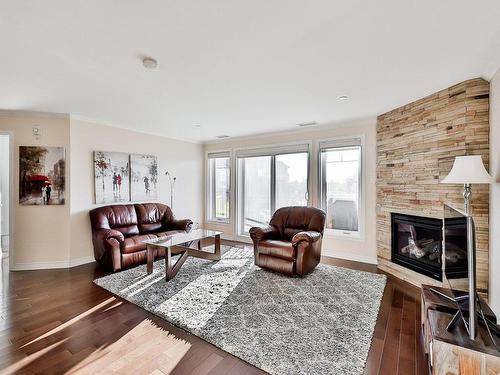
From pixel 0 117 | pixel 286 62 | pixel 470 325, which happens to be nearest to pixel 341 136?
pixel 286 62

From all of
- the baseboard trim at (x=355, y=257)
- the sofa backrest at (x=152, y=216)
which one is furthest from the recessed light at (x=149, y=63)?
the baseboard trim at (x=355, y=257)

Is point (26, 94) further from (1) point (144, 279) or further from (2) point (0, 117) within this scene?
(1) point (144, 279)

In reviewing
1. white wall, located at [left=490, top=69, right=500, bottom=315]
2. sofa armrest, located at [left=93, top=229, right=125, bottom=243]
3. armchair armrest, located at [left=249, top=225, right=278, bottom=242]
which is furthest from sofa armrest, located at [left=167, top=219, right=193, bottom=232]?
white wall, located at [left=490, top=69, right=500, bottom=315]

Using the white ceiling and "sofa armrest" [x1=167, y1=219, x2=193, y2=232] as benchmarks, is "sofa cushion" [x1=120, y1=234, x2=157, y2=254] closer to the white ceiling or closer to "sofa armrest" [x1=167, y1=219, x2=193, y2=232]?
"sofa armrest" [x1=167, y1=219, x2=193, y2=232]

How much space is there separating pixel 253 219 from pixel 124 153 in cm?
305

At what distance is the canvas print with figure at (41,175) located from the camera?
3.71 meters

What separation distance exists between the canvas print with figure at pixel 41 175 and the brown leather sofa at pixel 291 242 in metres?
3.22

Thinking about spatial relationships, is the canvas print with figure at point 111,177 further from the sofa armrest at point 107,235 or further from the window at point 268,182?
the window at point 268,182

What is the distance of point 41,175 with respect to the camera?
3789 millimetres

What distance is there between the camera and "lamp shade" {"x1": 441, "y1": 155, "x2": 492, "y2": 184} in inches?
83.5

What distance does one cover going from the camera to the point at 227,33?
181cm

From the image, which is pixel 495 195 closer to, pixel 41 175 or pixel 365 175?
pixel 365 175

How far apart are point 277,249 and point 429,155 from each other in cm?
236

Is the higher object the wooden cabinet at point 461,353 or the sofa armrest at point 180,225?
the sofa armrest at point 180,225
